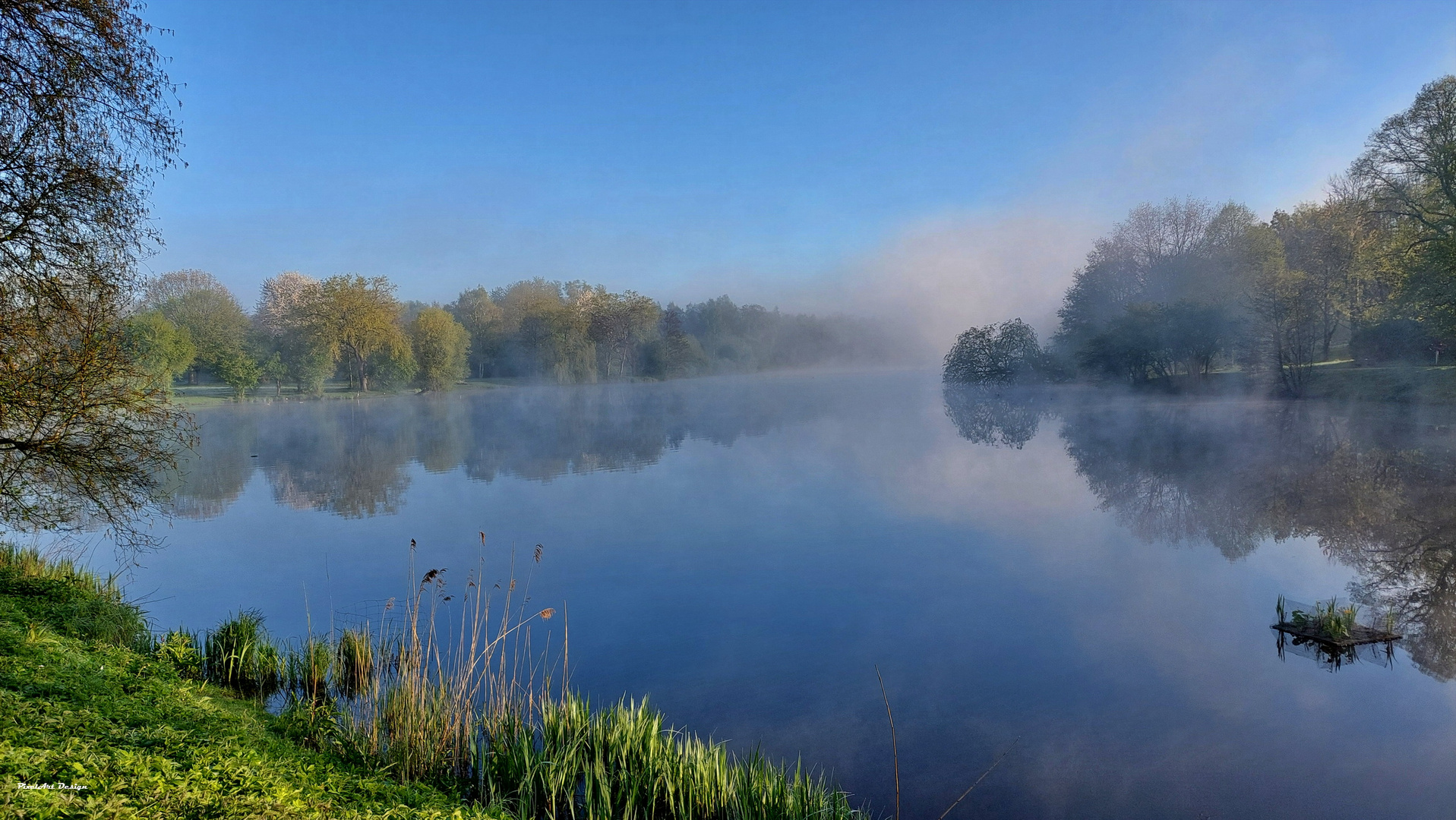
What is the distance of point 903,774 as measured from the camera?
17.3 feet

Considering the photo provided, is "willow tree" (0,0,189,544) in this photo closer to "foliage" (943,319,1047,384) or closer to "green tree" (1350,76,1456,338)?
"green tree" (1350,76,1456,338)

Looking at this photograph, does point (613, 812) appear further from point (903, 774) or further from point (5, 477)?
point (5, 477)

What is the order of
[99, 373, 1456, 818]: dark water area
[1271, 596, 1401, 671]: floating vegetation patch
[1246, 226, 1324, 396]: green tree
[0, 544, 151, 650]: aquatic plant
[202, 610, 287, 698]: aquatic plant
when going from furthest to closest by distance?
[1246, 226, 1324, 396]: green tree → [1271, 596, 1401, 671]: floating vegetation patch → [0, 544, 151, 650]: aquatic plant → [202, 610, 287, 698]: aquatic plant → [99, 373, 1456, 818]: dark water area

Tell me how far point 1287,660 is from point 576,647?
7.38 meters

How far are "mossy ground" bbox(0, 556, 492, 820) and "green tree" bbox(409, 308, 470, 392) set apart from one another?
56.1m

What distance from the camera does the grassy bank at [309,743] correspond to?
9.89 ft

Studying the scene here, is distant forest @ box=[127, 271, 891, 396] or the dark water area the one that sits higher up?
distant forest @ box=[127, 271, 891, 396]

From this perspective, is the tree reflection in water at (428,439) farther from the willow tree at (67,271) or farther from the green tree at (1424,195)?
the green tree at (1424,195)

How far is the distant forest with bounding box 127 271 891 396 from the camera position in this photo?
49812 millimetres

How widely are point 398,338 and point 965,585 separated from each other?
178ft

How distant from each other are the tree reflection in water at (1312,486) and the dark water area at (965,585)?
9 centimetres

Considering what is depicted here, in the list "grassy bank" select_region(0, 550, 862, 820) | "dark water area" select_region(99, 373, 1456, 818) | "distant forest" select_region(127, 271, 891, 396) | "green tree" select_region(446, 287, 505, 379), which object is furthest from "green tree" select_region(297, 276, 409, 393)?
"grassy bank" select_region(0, 550, 862, 820)

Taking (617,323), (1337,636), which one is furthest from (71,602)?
(617,323)

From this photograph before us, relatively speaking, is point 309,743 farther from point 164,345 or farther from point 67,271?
point 164,345
